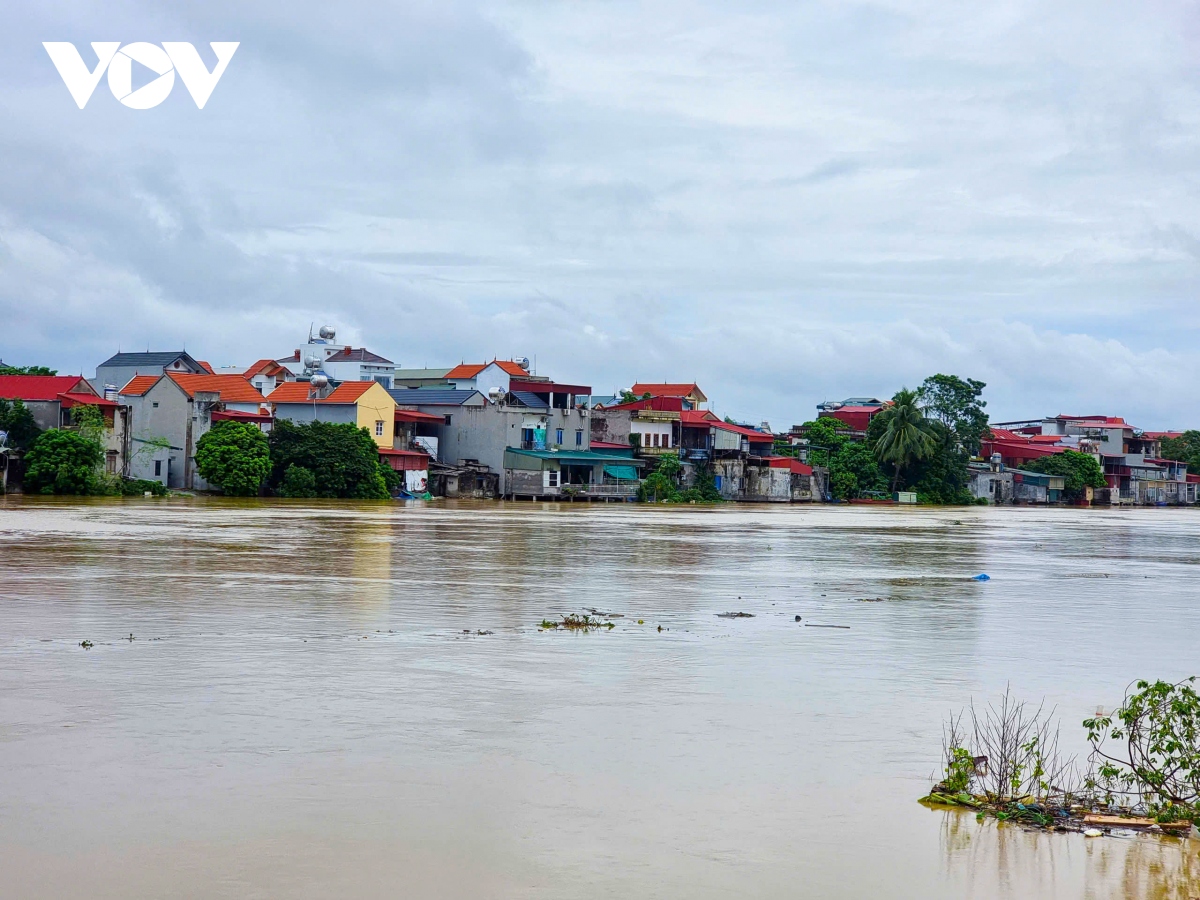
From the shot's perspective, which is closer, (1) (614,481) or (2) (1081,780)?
(2) (1081,780)

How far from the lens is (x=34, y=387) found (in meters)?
51.8

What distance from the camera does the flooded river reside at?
5.62 meters

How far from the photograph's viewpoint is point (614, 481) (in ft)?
226

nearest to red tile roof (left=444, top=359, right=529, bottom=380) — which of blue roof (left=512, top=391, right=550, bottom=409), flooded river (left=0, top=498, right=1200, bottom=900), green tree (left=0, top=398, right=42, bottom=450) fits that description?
blue roof (left=512, top=391, right=550, bottom=409)

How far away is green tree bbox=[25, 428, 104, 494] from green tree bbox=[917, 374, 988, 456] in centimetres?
5931

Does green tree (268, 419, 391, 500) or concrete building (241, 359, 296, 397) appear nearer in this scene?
green tree (268, 419, 391, 500)

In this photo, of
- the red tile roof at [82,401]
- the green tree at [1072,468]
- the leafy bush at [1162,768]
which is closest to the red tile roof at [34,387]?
the red tile roof at [82,401]

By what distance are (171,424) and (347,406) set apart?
8.69 metres

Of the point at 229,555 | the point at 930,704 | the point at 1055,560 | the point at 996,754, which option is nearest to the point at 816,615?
the point at 930,704

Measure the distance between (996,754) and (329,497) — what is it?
4939 centimetres

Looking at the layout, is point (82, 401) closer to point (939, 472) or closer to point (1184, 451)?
point (939, 472)

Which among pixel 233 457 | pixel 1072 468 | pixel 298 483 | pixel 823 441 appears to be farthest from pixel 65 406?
pixel 1072 468

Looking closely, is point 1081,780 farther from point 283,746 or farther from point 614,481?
point 614,481

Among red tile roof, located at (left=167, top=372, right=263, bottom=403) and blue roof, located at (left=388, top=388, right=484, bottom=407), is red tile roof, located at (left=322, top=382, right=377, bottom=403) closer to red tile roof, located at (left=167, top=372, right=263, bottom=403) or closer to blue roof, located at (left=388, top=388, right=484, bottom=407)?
red tile roof, located at (left=167, top=372, right=263, bottom=403)
